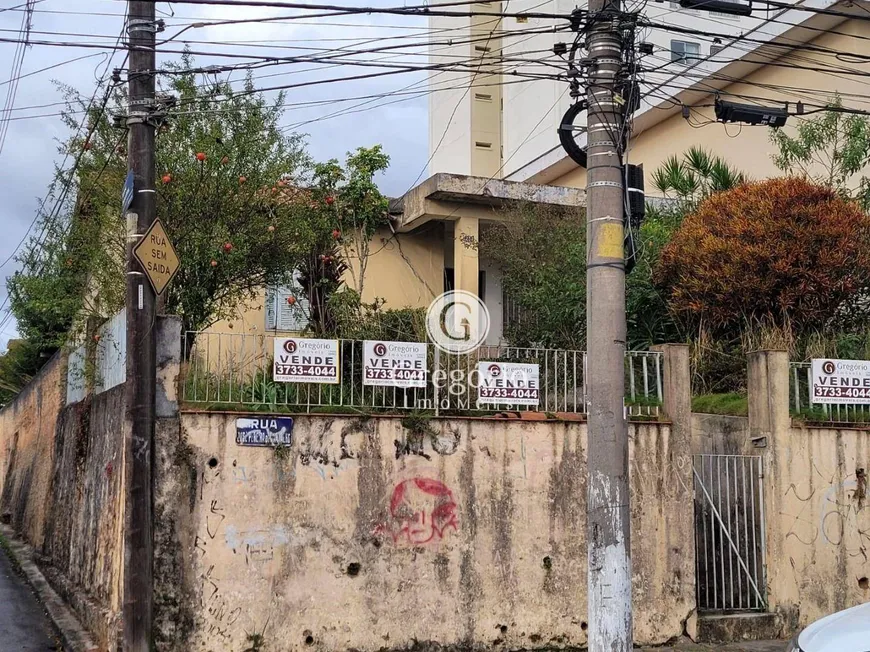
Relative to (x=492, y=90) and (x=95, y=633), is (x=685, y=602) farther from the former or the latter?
(x=492, y=90)

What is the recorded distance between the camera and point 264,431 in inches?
349

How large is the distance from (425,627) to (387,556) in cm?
79

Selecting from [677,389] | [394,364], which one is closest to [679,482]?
[677,389]

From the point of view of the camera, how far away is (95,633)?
9.38 meters

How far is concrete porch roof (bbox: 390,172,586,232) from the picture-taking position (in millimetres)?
15602

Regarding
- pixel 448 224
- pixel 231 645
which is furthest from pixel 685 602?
pixel 448 224

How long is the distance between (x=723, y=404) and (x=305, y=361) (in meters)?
5.59

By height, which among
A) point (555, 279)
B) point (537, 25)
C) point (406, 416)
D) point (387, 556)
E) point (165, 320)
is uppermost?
point (537, 25)

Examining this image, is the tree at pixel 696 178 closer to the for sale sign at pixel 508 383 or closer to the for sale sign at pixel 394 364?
the for sale sign at pixel 508 383

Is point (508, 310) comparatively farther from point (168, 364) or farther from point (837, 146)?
point (168, 364)

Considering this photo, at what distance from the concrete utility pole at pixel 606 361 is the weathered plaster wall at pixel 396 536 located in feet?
8.49

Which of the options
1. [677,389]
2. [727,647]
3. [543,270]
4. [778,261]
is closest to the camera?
[727,647]

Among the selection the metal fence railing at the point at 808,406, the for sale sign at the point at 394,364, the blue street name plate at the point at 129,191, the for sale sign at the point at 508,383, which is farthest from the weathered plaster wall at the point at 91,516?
the metal fence railing at the point at 808,406

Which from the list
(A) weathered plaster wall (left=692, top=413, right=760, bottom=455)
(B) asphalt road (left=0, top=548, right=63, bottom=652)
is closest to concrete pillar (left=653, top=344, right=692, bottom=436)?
(A) weathered plaster wall (left=692, top=413, right=760, bottom=455)
